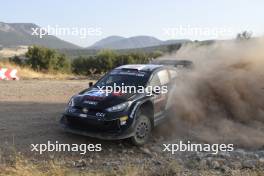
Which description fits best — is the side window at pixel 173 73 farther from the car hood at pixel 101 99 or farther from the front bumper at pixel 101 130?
the front bumper at pixel 101 130

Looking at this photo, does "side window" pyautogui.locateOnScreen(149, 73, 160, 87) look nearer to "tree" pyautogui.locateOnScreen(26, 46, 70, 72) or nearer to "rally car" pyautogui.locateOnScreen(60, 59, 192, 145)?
"rally car" pyautogui.locateOnScreen(60, 59, 192, 145)

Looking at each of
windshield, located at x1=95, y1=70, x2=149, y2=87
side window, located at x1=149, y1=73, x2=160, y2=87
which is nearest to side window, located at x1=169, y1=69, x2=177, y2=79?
side window, located at x1=149, y1=73, x2=160, y2=87

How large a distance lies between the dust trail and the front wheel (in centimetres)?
140

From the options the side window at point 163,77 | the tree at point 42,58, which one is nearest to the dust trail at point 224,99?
Answer: the side window at point 163,77

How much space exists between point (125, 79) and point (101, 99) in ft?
4.45

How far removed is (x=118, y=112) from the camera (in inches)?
331

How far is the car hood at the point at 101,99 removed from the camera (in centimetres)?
850

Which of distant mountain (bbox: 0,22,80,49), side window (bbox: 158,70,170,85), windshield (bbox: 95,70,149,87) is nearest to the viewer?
windshield (bbox: 95,70,149,87)

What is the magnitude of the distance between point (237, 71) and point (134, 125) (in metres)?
5.11

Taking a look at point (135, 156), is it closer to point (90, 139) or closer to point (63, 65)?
point (90, 139)

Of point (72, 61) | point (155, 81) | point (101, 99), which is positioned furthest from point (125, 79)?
point (72, 61)

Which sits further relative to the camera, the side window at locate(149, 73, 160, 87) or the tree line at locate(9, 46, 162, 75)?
the tree line at locate(9, 46, 162, 75)

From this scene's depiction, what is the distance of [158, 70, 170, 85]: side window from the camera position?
395 inches

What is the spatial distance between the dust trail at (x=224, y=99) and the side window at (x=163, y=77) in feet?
1.46
